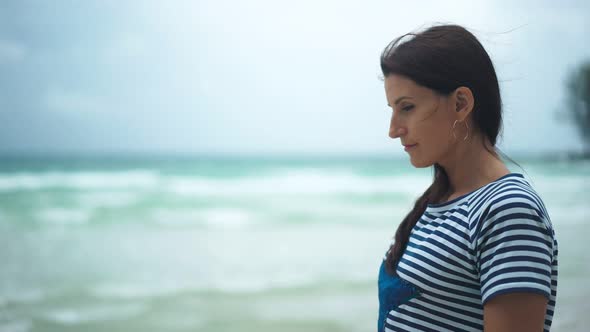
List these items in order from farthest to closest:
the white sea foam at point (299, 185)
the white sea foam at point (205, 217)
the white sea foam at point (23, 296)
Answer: the white sea foam at point (299, 185)
the white sea foam at point (205, 217)
the white sea foam at point (23, 296)

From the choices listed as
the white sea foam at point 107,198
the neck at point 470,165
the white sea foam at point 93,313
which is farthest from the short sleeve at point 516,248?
the white sea foam at point 107,198

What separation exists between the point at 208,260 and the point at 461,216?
18.3ft

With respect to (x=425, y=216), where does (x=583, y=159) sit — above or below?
above

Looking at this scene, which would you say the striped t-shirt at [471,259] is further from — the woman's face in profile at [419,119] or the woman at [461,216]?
the woman's face in profile at [419,119]

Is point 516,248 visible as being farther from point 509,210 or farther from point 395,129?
point 395,129

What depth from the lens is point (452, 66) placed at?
113 centimetres

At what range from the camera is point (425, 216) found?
126cm

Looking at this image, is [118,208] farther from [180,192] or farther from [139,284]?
[139,284]

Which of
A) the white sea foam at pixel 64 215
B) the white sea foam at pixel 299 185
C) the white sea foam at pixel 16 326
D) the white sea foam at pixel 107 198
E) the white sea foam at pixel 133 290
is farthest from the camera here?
the white sea foam at pixel 299 185

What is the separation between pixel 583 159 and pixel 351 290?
2597 centimetres

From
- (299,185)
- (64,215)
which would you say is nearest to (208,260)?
(64,215)

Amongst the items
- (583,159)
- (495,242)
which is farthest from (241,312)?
(583,159)

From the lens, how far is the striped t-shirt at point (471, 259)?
0.94 m

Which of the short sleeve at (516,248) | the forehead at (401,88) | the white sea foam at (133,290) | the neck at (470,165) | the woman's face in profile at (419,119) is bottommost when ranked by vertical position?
the short sleeve at (516,248)
